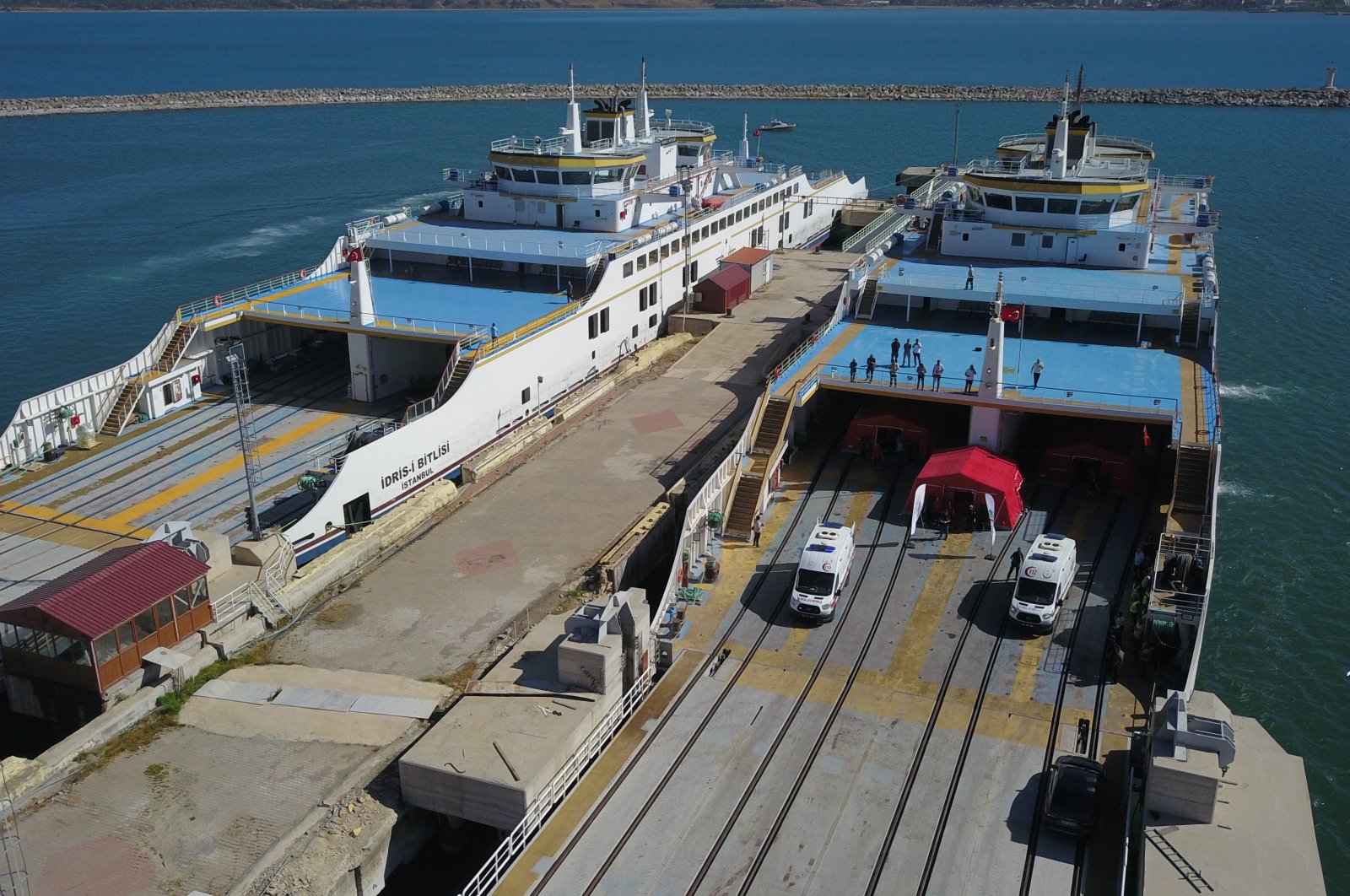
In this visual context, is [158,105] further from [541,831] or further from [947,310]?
[541,831]

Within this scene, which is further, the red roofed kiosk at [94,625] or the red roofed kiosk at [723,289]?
the red roofed kiosk at [723,289]

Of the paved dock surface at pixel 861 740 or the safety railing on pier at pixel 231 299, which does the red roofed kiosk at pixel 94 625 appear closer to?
the paved dock surface at pixel 861 740

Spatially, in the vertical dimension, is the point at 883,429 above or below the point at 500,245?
below

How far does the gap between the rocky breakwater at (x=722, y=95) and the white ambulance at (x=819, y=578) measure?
478ft

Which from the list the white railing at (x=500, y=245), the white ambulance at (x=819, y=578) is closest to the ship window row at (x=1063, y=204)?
the white railing at (x=500, y=245)

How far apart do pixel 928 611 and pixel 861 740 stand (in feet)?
19.1

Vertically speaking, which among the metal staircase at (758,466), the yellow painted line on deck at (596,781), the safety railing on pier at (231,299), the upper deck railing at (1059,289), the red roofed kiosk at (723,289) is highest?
the upper deck railing at (1059,289)

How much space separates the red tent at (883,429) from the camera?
36.4m

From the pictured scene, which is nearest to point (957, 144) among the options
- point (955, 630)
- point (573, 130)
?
point (573, 130)

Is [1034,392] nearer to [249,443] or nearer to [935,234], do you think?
[935,234]

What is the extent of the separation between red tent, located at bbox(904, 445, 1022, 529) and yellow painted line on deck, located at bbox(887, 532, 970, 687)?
1.28 m

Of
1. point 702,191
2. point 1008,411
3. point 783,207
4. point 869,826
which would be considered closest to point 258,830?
point 869,826

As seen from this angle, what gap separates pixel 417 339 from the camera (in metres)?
41.7

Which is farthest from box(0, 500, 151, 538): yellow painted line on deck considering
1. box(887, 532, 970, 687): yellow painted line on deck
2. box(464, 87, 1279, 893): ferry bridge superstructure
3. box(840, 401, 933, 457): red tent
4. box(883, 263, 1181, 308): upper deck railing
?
box(883, 263, 1181, 308): upper deck railing
